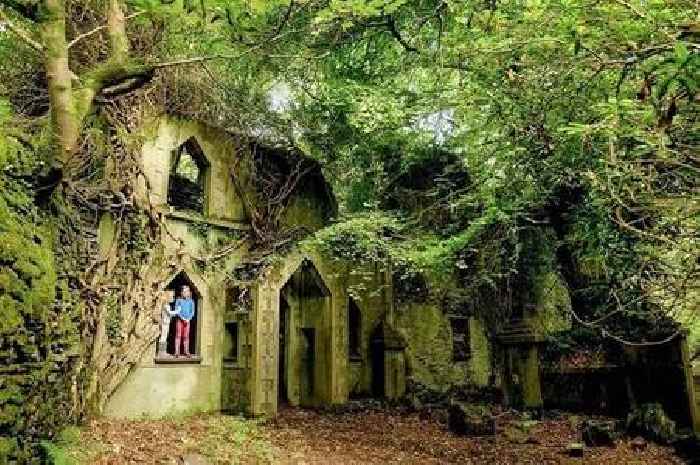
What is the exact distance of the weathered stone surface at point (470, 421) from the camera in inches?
390

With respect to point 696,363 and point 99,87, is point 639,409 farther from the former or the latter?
point 99,87

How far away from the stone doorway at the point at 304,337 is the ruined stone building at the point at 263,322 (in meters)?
0.03

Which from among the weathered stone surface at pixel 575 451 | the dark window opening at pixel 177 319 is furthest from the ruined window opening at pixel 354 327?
the weathered stone surface at pixel 575 451

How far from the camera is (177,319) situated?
10.6 metres

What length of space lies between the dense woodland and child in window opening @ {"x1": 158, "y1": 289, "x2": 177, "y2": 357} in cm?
43

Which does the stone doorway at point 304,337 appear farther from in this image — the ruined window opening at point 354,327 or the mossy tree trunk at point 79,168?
the mossy tree trunk at point 79,168

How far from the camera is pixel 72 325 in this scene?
20.9 feet

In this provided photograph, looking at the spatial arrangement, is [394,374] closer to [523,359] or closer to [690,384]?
[523,359]

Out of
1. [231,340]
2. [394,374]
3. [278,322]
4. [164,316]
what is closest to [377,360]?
[394,374]

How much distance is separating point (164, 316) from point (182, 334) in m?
0.80

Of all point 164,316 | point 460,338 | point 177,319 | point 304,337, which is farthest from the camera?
point 460,338

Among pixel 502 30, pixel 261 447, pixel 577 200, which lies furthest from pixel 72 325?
pixel 577 200

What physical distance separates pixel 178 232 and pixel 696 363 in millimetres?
9626

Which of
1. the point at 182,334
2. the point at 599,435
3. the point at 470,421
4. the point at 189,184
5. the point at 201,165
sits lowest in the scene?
the point at 599,435
